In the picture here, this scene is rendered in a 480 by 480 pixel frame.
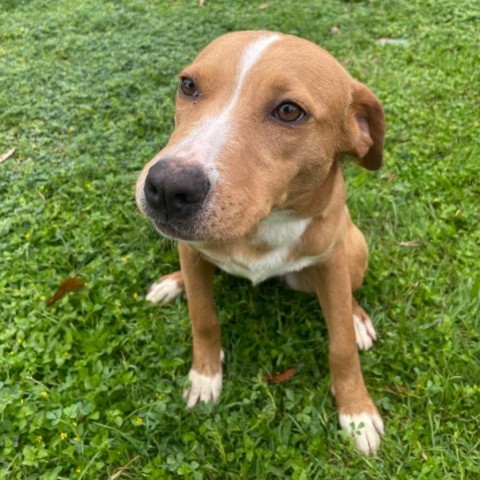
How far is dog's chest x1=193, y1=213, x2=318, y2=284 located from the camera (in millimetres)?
2768

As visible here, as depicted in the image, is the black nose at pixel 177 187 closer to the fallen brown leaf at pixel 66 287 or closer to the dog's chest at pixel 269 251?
the dog's chest at pixel 269 251

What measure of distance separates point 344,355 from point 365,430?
1.34 feet

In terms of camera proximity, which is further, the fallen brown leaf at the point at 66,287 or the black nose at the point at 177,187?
the fallen brown leaf at the point at 66,287

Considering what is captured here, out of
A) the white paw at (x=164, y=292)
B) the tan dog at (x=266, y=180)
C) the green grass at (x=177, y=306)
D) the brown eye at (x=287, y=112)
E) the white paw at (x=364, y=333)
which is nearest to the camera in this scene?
the tan dog at (x=266, y=180)

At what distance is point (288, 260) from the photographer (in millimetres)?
2887

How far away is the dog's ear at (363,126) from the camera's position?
267 centimetres

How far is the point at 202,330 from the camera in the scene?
10.2ft

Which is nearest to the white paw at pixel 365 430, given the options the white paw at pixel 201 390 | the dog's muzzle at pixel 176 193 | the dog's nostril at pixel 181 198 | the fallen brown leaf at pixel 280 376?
the fallen brown leaf at pixel 280 376

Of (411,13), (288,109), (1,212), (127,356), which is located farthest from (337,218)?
(411,13)

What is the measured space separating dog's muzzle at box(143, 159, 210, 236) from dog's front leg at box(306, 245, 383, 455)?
1.11 meters

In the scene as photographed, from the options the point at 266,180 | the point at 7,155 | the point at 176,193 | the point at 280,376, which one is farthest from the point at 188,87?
the point at 7,155

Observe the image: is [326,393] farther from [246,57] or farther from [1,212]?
[1,212]

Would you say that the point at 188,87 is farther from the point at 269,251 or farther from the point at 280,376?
the point at 280,376

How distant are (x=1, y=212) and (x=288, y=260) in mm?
2333
